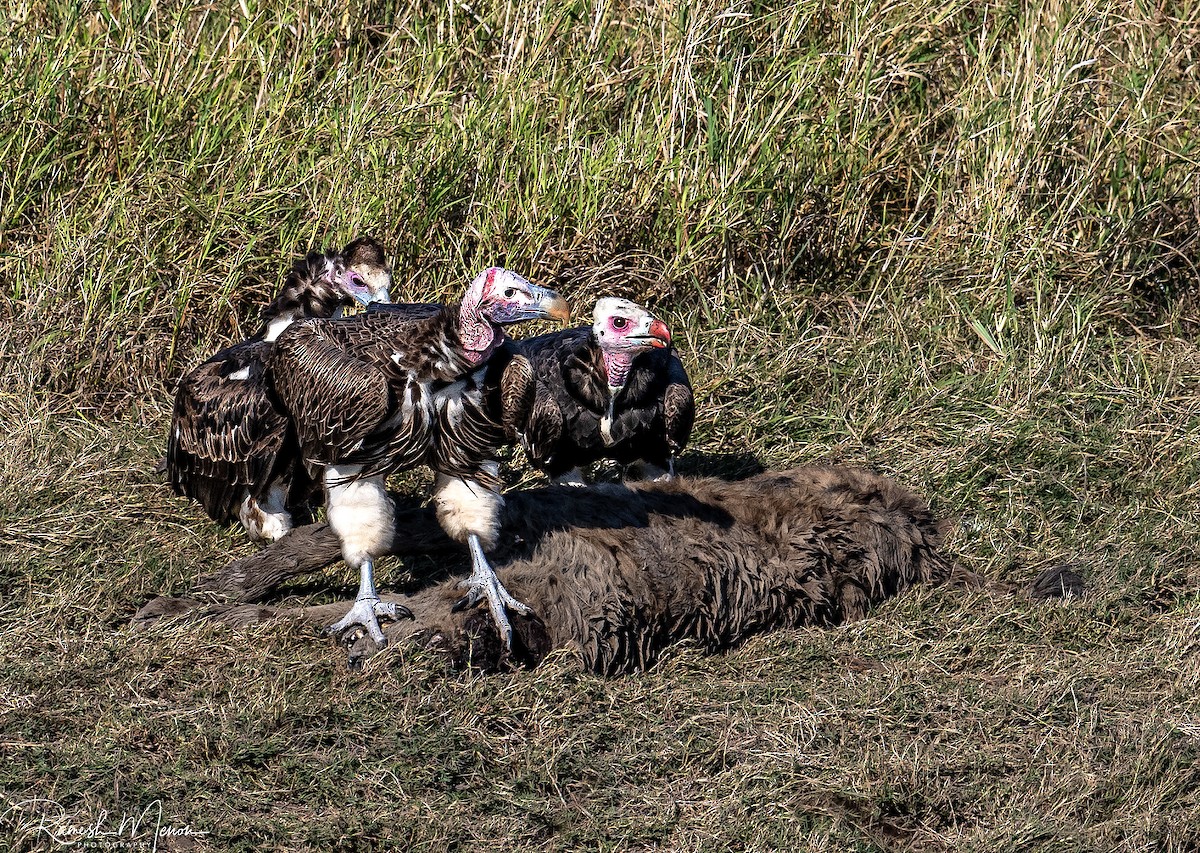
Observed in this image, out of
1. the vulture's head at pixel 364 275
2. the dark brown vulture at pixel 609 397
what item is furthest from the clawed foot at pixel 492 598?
the vulture's head at pixel 364 275

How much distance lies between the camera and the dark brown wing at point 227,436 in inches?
195

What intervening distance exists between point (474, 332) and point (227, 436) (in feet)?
4.19

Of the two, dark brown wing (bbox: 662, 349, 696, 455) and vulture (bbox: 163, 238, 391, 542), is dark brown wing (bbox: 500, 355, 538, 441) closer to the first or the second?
vulture (bbox: 163, 238, 391, 542)

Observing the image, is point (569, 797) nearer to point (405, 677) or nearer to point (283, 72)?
point (405, 677)

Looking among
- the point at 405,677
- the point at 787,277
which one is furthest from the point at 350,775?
the point at 787,277

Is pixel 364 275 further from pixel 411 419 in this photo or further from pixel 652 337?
pixel 411 419

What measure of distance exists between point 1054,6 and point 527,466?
3733mm

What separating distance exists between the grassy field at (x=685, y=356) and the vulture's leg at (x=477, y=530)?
207 mm

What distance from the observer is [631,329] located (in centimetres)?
501

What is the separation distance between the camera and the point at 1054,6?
729cm

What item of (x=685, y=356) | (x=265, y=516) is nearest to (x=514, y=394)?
(x=265, y=516)

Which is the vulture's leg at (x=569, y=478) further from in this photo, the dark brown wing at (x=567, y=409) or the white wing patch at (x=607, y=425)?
the white wing patch at (x=607, y=425)

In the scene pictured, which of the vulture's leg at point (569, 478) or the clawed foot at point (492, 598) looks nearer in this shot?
the clawed foot at point (492, 598)

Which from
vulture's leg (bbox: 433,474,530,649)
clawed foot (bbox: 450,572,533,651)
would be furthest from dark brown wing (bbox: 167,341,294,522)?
clawed foot (bbox: 450,572,533,651)
